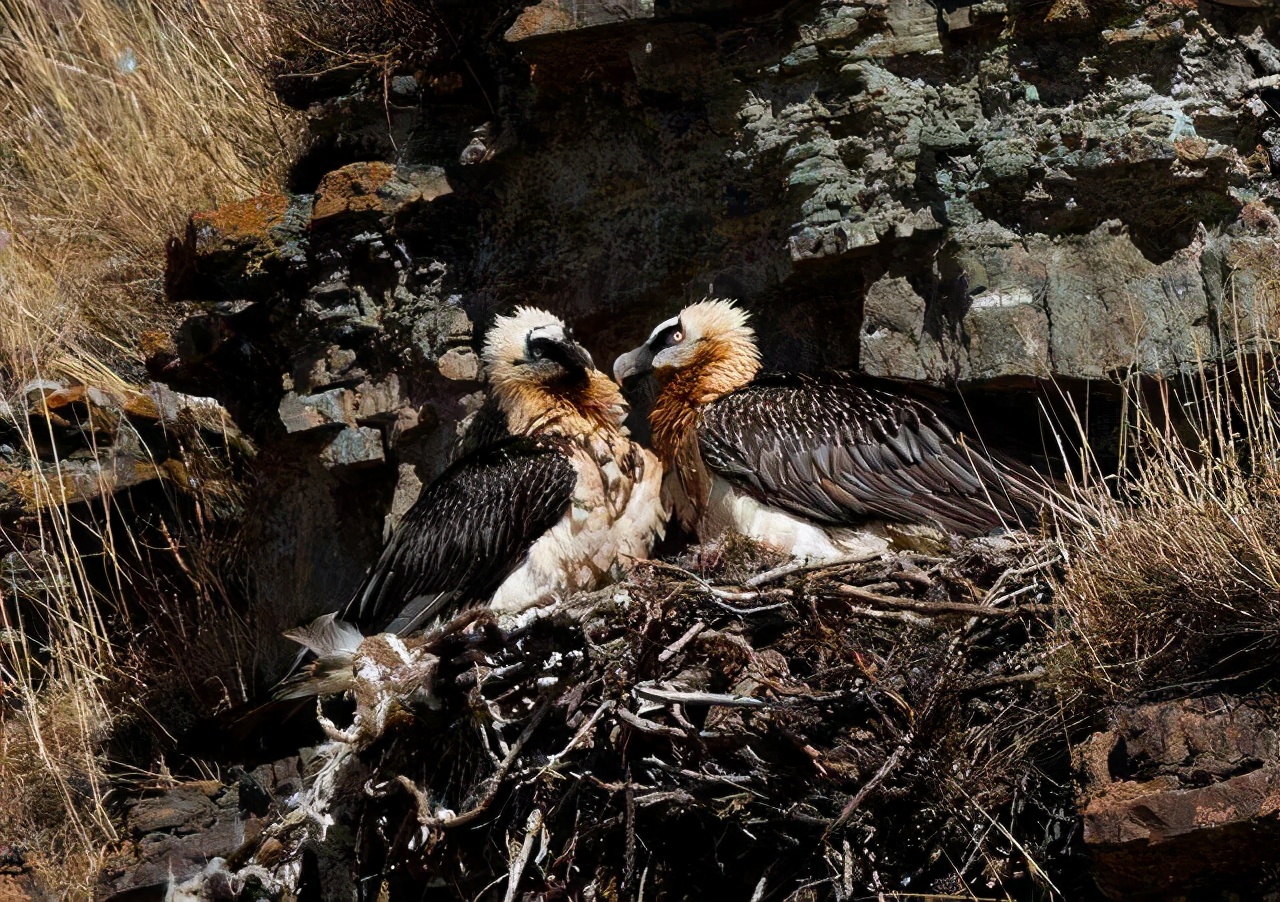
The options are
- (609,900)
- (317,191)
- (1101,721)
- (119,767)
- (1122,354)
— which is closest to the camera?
(1101,721)

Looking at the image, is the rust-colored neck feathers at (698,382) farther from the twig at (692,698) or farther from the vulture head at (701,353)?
the twig at (692,698)

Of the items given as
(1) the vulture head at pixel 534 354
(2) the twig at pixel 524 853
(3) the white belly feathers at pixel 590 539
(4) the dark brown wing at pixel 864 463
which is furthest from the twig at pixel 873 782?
(1) the vulture head at pixel 534 354

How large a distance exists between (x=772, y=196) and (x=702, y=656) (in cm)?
217

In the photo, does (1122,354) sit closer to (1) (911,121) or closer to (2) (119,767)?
(1) (911,121)

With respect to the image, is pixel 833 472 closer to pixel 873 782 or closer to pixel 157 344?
pixel 873 782

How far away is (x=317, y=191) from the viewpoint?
6.32m

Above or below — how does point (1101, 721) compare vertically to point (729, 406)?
below

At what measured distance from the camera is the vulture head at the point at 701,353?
566 centimetres

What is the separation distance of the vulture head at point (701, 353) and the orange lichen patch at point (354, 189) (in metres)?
1.34

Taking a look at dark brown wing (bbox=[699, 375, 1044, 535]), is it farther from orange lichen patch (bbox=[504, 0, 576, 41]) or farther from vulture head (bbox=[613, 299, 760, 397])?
orange lichen patch (bbox=[504, 0, 576, 41])

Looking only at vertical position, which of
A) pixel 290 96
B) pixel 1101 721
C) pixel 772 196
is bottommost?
pixel 1101 721

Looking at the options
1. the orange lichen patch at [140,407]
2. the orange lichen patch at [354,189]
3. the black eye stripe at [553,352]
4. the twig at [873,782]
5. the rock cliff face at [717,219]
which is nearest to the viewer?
the twig at [873,782]

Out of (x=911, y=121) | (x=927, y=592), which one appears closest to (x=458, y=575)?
(x=927, y=592)

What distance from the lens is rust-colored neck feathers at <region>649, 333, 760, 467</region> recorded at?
5652mm
